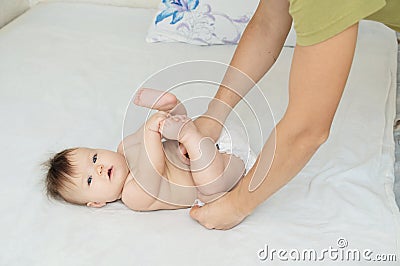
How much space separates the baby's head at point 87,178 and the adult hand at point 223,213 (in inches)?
8.3

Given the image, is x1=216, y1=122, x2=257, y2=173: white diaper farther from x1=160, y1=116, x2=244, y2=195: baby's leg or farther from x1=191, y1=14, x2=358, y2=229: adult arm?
x1=191, y1=14, x2=358, y2=229: adult arm

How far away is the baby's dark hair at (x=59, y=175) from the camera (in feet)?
4.37

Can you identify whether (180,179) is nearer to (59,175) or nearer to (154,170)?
(154,170)

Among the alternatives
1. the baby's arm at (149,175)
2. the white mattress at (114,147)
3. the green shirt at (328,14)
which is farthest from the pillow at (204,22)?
the green shirt at (328,14)

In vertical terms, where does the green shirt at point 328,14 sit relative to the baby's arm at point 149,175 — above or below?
above

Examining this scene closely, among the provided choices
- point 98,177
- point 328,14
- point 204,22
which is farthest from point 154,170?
point 204,22

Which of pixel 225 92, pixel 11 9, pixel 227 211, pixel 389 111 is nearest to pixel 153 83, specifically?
pixel 225 92

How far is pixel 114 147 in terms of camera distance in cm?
153

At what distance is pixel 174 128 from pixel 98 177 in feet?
0.69

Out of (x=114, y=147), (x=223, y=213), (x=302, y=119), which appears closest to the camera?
(x=302, y=119)

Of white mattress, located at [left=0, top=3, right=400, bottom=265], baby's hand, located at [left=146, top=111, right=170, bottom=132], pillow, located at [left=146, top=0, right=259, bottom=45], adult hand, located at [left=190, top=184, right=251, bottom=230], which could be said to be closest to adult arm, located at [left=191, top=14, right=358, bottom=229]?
adult hand, located at [left=190, top=184, right=251, bottom=230]

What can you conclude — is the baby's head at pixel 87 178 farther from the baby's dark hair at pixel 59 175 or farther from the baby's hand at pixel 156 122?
the baby's hand at pixel 156 122

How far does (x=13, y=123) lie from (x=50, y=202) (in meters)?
0.39

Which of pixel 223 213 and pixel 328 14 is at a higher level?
pixel 328 14
